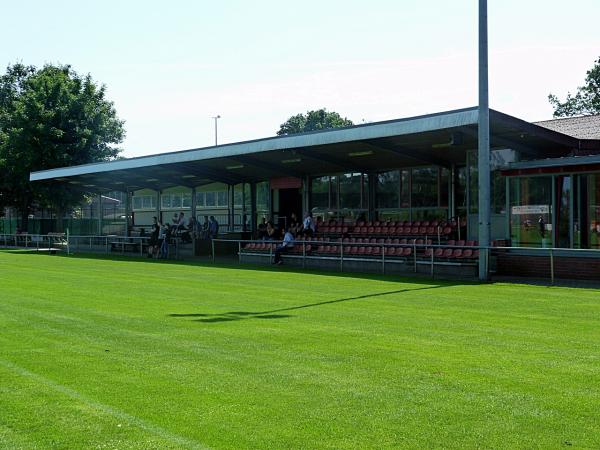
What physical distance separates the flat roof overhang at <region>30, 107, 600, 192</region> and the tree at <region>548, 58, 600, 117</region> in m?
36.5

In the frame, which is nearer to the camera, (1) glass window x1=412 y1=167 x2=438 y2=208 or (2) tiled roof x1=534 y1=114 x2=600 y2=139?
(2) tiled roof x1=534 y1=114 x2=600 y2=139

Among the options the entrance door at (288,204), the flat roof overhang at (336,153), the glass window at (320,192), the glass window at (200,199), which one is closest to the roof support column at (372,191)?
the flat roof overhang at (336,153)

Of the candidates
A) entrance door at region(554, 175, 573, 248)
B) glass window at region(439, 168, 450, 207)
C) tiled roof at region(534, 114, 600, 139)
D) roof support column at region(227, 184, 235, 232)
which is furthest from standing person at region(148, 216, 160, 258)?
entrance door at region(554, 175, 573, 248)

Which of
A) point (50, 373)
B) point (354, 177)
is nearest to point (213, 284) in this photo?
point (50, 373)

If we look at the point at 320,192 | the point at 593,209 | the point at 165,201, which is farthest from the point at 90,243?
the point at 593,209

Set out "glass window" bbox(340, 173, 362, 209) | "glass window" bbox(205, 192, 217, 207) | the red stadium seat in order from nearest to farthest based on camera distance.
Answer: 1. the red stadium seat
2. "glass window" bbox(340, 173, 362, 209)
3. "glass window" bbox(205, 192, 217, 207)

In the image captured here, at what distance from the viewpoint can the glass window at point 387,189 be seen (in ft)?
102

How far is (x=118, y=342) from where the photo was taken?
8977 millimetres

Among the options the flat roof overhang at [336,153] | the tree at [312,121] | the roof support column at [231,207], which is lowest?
the roof support column at [231,207]

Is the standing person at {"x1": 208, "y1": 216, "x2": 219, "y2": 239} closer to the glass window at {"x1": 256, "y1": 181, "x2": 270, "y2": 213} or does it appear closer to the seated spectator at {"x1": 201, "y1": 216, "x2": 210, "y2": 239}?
the seated spectator at {"x1": 201, "y1": 216, "x2": 210, "y2": 239}

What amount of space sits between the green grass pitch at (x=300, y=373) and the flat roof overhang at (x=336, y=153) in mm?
8318

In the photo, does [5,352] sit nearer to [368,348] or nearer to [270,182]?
[368,348]

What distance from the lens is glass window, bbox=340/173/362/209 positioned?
32500 millimetres

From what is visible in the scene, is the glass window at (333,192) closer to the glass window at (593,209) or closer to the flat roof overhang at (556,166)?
the flat roof overhang at (556,166)
